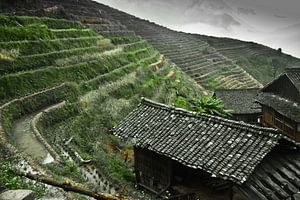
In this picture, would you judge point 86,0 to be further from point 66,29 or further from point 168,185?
point 168,185

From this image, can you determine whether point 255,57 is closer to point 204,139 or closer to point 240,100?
point 240,100

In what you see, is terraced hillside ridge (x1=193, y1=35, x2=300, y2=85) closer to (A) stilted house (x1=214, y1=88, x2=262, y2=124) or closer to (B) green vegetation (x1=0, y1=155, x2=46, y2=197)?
(A) stilted house (x1=214, y1=88, x2=262, y2=124)

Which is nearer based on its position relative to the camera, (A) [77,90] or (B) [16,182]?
(B) [16,182]

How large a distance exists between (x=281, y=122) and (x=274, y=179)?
16.8 metres

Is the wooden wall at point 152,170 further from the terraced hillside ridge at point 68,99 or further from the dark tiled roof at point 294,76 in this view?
the dark tiled roof at point 294,76

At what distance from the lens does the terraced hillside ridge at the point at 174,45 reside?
128 ft

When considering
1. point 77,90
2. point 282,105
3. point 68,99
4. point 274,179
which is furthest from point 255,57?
point 274,179

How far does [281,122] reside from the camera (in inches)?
1041

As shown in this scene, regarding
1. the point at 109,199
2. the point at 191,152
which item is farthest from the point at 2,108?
the point at 109,199

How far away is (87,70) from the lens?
79.2 ft

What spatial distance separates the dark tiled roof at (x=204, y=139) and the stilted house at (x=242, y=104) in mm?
20719

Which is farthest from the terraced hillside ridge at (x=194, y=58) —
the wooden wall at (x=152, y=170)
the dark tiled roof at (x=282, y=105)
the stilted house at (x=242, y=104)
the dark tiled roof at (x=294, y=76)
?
the wooden wall at (x=152, y=170)

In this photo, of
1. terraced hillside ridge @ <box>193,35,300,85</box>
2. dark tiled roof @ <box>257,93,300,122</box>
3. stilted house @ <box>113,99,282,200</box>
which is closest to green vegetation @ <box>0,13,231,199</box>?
stilted house @ <box>113,99,282,200</box>

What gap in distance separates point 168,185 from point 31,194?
25.5 feet
